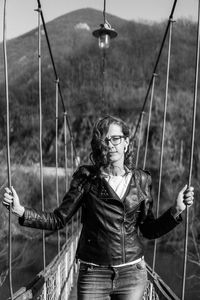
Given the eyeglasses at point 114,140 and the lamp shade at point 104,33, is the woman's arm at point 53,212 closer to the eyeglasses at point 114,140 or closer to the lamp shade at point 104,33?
the eyeglasses at point 114,140

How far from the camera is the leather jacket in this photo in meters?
1.17

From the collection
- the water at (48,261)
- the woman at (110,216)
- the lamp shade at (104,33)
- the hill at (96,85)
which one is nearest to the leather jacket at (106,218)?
the woman at (110,216)

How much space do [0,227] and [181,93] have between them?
728 inches

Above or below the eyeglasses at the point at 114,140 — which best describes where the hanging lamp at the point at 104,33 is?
above

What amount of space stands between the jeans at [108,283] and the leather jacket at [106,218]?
24 millimetres

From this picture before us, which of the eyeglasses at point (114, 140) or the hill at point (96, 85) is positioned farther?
the hill at point (96, 85)

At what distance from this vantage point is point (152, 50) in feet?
124

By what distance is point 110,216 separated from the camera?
46.3 inches

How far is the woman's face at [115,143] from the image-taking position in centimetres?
122

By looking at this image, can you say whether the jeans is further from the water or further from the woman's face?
the water

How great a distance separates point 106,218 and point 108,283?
176 mm

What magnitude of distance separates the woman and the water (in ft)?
41.1

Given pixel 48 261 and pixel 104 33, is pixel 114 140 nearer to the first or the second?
pixel 104 33

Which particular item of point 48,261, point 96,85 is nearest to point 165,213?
point 48,261
